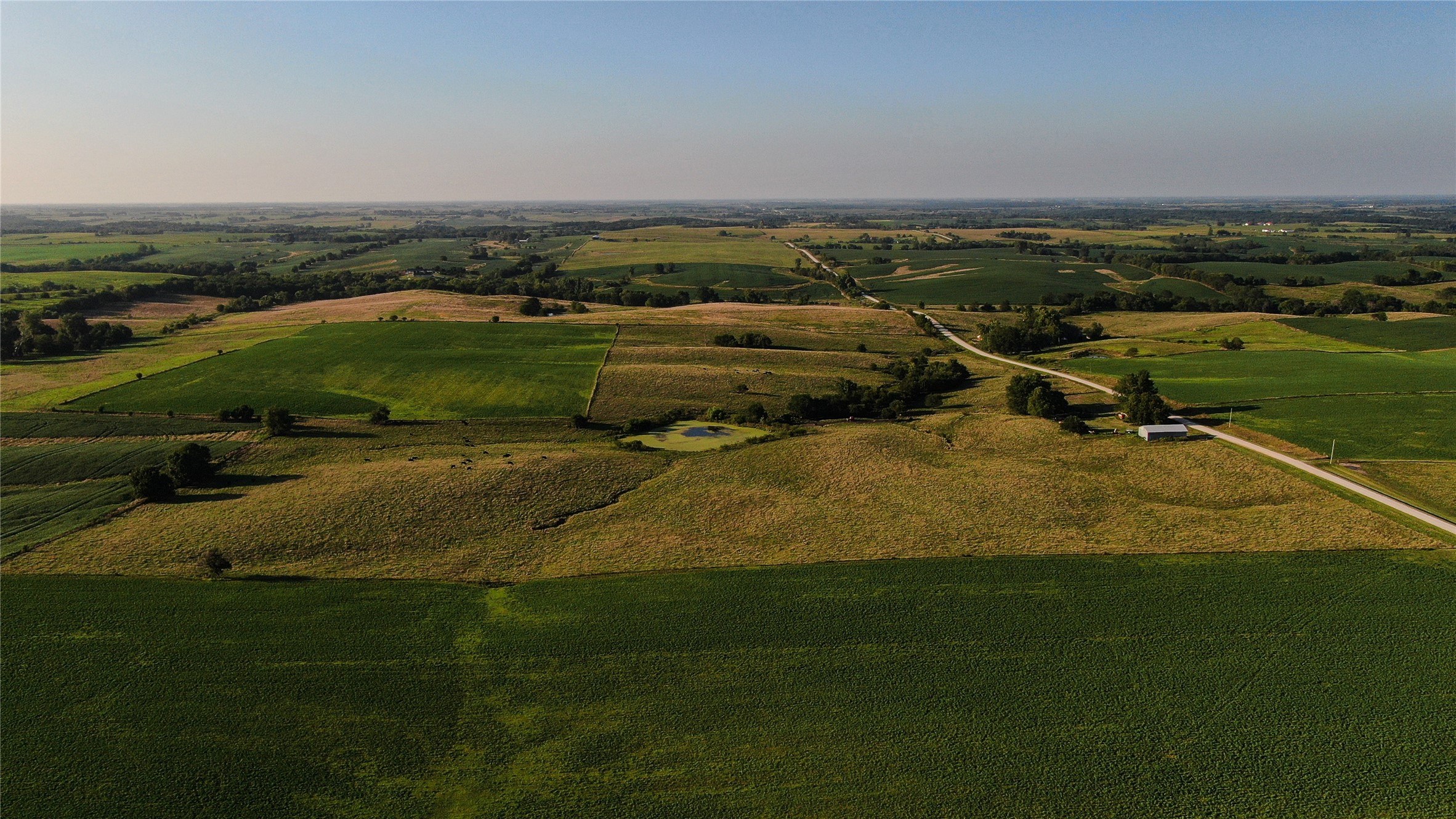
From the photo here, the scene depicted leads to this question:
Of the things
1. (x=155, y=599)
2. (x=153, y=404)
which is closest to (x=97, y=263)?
(x=153, y=404)

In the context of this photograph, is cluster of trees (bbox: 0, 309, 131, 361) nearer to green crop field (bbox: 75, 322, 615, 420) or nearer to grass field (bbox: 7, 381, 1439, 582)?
green crop field (bbox: 75, 322, 615, 420)

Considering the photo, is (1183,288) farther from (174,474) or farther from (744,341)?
(174,474)

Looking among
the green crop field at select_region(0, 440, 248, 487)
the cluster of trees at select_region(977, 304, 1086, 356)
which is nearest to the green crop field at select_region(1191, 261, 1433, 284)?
the cluster of trees at select_region(977, 304, 1086, 356)

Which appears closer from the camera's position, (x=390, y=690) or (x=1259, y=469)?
(x=390, y=690)

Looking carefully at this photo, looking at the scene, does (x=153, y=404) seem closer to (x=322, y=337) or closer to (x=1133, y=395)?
(x=322, y=337)

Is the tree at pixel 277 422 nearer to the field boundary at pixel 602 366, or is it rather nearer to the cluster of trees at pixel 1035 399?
the field boundary at pixel 602 366

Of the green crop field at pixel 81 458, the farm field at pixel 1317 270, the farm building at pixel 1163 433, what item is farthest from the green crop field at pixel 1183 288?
the green crop field at pixel 81 458

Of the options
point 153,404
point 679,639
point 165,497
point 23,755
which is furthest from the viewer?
point 153,404
